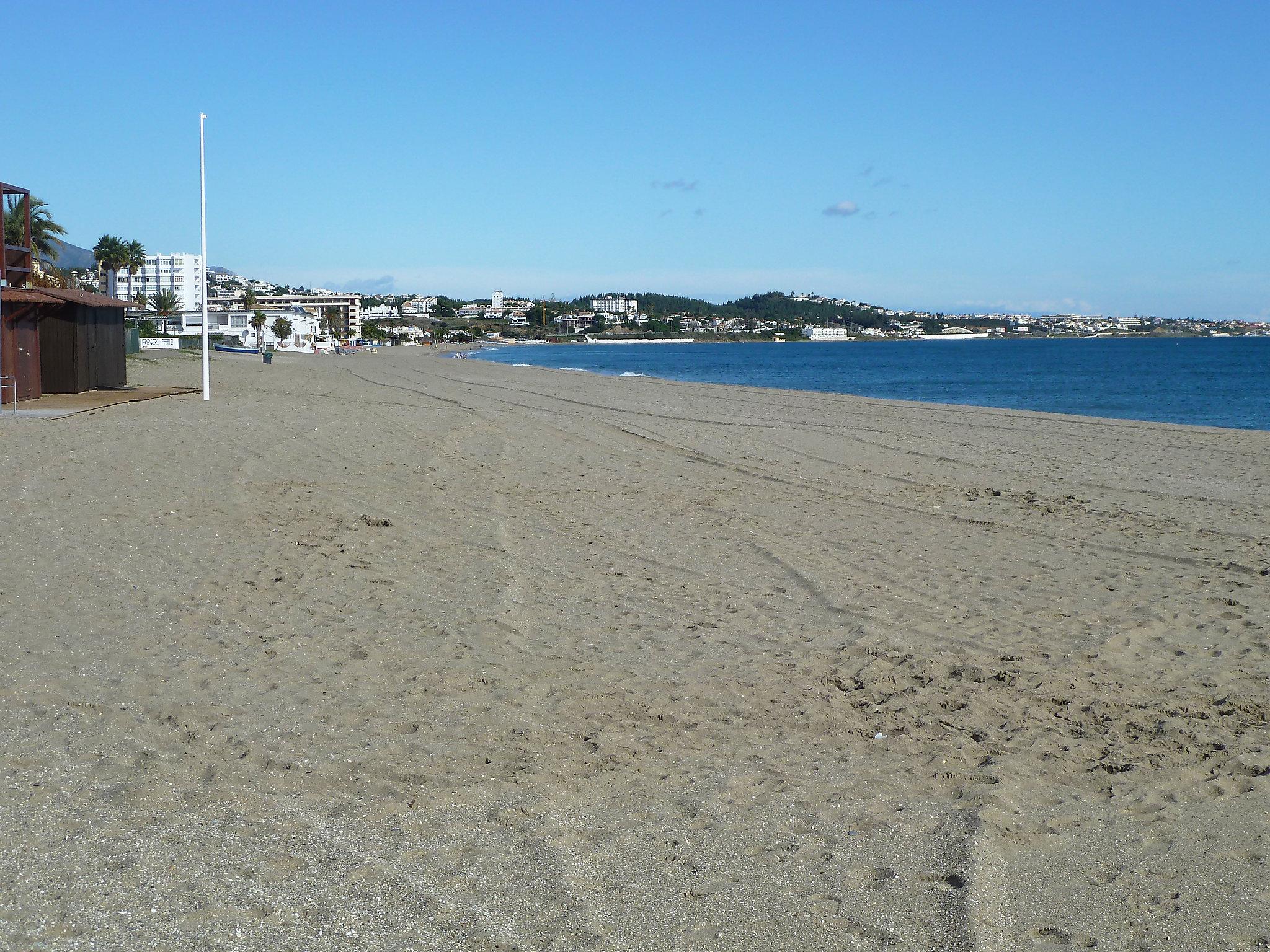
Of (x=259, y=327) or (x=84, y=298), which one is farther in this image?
(x=259, y=327)

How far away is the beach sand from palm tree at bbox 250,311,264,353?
89097mm

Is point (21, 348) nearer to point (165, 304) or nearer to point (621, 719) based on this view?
point (621, 719)

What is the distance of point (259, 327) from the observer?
106312 mm

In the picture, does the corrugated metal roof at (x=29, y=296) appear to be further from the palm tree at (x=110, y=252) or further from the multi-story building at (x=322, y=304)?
the multi-story building at (x=322, y=304)

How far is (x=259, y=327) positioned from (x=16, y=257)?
85935 mm

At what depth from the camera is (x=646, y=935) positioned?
342 centimetres

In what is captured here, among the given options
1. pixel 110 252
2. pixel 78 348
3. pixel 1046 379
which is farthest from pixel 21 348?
pixel 110 252

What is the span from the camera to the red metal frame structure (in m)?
22.2

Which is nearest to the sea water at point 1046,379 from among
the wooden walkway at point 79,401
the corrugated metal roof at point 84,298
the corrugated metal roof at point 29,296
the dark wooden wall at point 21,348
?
the wooden walkway at point 79,401

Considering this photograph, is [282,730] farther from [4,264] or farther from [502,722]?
[4,264]

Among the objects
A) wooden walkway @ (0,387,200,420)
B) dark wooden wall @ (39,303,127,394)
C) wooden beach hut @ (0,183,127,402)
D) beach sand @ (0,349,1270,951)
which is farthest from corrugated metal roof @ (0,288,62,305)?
beach sand @ (0,349,1270,951)

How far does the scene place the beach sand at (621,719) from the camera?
359cm

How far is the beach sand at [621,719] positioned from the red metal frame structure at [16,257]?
12.3m

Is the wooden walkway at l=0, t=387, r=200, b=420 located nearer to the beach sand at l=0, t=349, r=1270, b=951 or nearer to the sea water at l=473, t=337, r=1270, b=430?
the beach sand at l=0, t=349, r=1270, b=951
